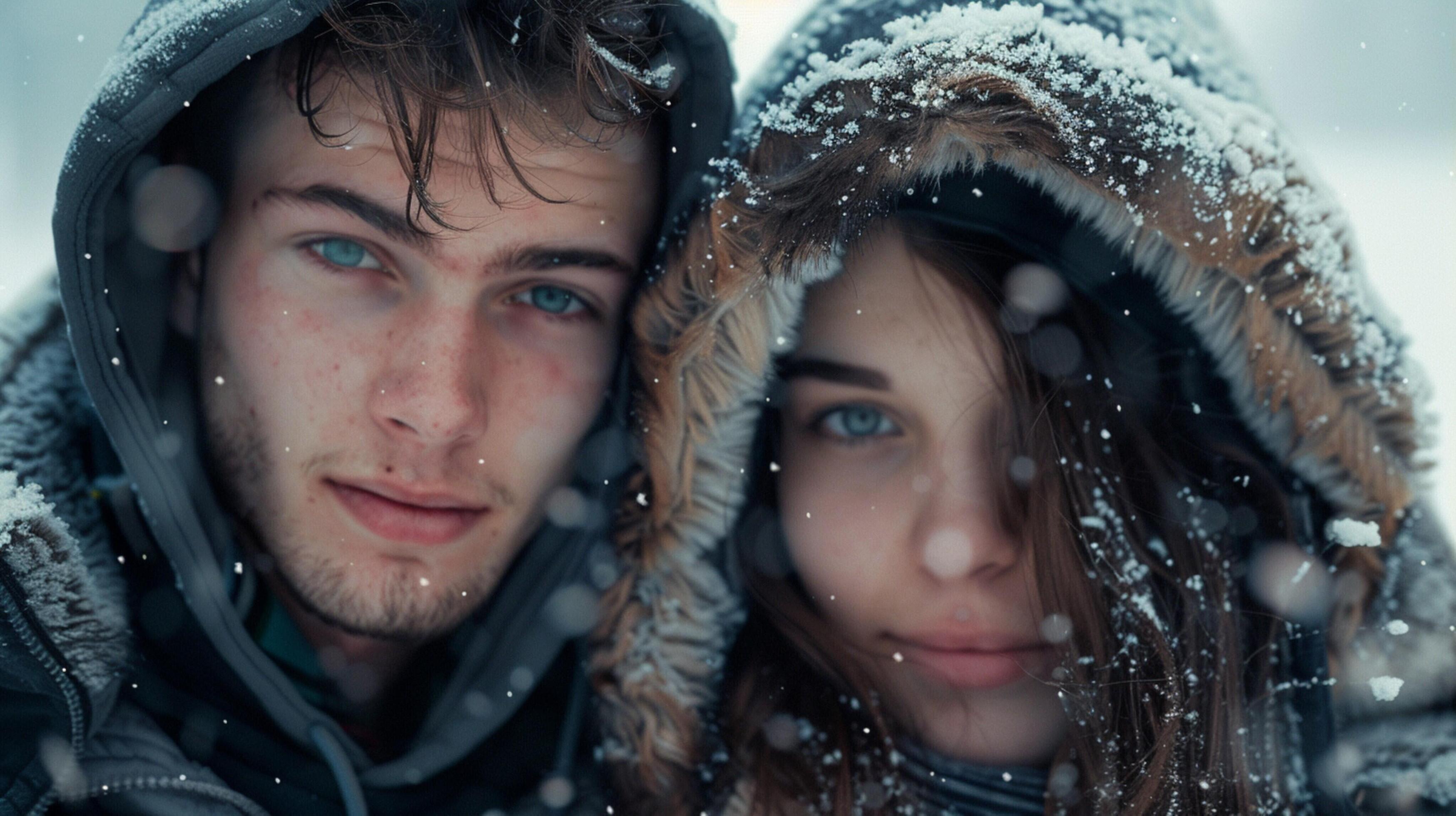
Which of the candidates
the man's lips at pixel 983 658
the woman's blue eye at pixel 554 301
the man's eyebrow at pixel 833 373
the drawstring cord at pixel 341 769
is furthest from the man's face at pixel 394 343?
the man's lips at pixel 983 658

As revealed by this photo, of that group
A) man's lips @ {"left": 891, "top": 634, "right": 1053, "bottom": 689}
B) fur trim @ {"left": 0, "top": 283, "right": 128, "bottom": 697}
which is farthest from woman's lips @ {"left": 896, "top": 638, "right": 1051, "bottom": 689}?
fur trim @ {"left": 0, "top": 283, "right": 128, "bottom": 697}

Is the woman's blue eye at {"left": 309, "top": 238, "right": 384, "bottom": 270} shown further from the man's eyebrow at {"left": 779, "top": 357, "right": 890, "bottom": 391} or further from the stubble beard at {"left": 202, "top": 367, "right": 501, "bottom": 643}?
the man's eyebrow at {"left": 779, "top": 357, "right": 890, "bottom": 391}

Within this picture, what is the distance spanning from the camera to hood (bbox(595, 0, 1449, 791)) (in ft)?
Result: 3.75

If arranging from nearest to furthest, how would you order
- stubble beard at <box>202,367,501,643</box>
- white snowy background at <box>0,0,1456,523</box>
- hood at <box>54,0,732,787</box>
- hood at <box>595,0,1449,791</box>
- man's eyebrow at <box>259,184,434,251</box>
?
1. hood at <box>595,0,1449,791</box>
2. hood at <box>54,0,732,787</box>
3. man's eyebrow at <box>259,184,434,251</box>
4. stubble beard at <box>202,367,501,643</box>
5. white snowy background at <box>0,0,1456,523</box>

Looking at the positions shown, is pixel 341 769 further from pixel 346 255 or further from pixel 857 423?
pixel 857 423

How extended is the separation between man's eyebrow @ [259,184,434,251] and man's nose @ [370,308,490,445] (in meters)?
0.12

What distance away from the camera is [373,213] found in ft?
4.51

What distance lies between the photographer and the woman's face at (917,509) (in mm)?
1355

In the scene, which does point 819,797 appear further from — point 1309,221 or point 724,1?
point 724,1

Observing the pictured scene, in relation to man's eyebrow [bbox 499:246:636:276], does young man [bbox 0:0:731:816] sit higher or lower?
lower

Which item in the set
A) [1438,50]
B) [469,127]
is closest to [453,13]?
[469,127]

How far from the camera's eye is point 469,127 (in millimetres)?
1339

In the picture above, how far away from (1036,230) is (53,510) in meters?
1.54

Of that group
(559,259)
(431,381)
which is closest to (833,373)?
(559,259)
